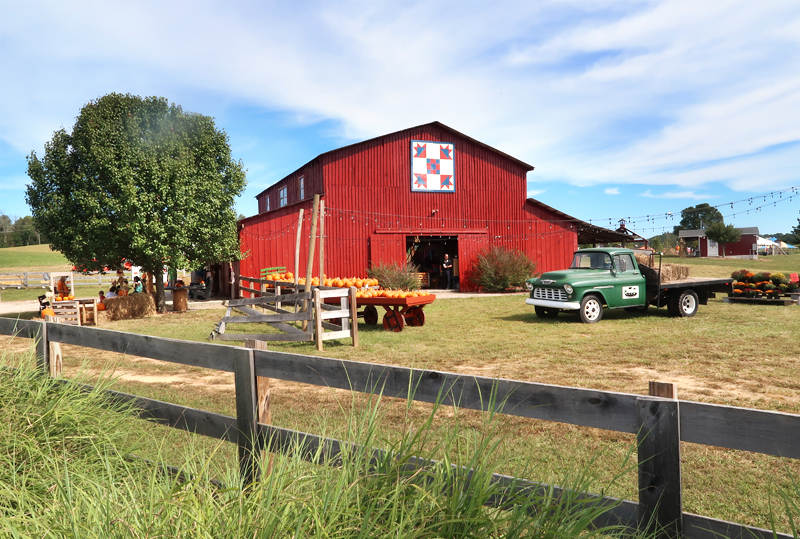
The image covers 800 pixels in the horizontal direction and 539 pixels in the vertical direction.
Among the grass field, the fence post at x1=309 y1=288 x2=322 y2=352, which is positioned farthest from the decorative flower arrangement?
the fence post at x1=309 y1=288 x2=322 y2=352

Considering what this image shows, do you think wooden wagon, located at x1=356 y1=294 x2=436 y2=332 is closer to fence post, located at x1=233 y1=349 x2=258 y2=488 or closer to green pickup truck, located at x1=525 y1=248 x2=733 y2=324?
green pickup truck, located at x1=525 y1=248 x2=733 y2=324

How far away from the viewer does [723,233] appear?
187 feet

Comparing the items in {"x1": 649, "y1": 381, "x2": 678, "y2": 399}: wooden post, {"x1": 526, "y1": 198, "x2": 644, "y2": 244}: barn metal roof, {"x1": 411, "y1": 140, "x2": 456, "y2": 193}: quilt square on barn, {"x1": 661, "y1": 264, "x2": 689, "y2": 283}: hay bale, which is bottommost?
{"x1": 649, "y1": 381, "x2": 678, "y2": 399}: wooden post

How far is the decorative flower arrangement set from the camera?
15.5 m

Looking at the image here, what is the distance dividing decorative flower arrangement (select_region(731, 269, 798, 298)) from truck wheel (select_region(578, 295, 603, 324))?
19.3 ft

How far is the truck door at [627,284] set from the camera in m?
12.8

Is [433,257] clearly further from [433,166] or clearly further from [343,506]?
[343,506]

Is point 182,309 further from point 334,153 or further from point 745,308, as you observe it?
point 745,308

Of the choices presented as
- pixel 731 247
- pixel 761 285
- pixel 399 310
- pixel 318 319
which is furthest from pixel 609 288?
pixel 731 247

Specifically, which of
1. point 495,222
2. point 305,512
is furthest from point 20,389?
point 495,222

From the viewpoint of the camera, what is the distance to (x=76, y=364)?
796 centimetres

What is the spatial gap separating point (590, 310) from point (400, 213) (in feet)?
41.1

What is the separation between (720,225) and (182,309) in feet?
192

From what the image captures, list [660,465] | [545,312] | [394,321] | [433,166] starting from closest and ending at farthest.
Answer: [660,465], [394,321], [545,312], [433,166]
